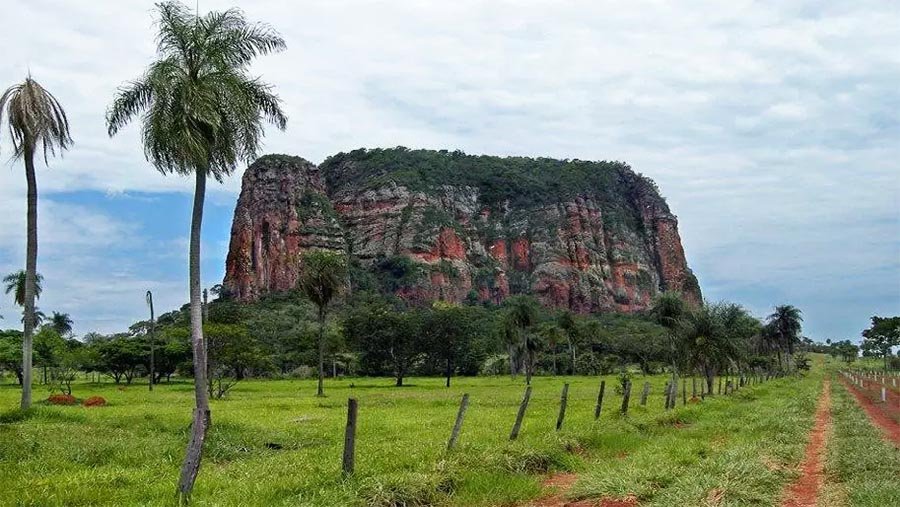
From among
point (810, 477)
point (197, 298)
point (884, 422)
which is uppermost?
point (197, 298)

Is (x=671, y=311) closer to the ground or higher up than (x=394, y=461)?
higher up

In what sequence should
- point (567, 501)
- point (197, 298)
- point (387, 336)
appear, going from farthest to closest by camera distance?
point (387, 336)
point (197, 298)
point (567, 501)

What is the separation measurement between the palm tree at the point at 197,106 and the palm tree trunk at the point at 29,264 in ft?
14.9

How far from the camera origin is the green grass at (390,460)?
11008 millimetres

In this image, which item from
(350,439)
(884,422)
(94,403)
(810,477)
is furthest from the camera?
(94,403)

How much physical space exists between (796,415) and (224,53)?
23702 millimetres

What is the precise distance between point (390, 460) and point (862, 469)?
30.0 ft

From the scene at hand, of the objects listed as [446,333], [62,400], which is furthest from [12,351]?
[446,333]

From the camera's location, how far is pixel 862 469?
14.0 meters

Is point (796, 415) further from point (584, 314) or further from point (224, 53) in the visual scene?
point (584, 314)

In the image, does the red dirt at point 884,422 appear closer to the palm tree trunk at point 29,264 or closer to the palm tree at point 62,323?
the palm tree trunk at point 29,264

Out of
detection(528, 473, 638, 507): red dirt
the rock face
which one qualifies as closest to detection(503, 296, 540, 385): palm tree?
detection(528, 473, 638, 507): red dirt

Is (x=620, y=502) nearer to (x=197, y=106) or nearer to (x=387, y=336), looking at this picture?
(x=197, y=106)

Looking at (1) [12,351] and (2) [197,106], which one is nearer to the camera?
(2) [197,106]
